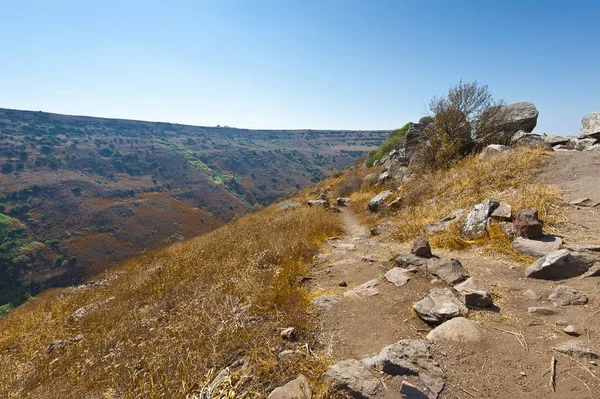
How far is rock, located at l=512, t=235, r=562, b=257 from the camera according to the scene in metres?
4.57

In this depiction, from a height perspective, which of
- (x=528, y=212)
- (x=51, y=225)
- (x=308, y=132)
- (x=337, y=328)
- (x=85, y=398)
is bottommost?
(x=51, y=225)

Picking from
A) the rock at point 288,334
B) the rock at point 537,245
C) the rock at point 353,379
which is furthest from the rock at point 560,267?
the rock at point 288,334

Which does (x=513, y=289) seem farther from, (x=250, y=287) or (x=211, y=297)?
(x=211, y=297)

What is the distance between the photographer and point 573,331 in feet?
8.93

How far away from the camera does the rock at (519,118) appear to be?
1163cm

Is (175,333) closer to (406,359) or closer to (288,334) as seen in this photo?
(288,334)

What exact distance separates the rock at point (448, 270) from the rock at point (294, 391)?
2.73 m

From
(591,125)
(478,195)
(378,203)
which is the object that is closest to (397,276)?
(478,195)

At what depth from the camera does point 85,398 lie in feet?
8.89

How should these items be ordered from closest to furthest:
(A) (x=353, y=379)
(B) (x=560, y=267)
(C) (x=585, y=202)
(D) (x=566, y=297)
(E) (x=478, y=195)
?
(A) (x=353, y=379) → (D) (x=566, y=297) → (B) (x=560, y=267) → (C) (x=585, y=202) → (E) (x=478, y=195)

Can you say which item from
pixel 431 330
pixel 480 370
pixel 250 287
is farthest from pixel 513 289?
pixel 250 287

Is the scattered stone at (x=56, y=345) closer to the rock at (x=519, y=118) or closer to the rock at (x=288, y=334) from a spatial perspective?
the rock at (x=288, y=334)

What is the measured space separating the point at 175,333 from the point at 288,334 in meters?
1.47

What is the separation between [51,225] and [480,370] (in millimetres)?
55650
